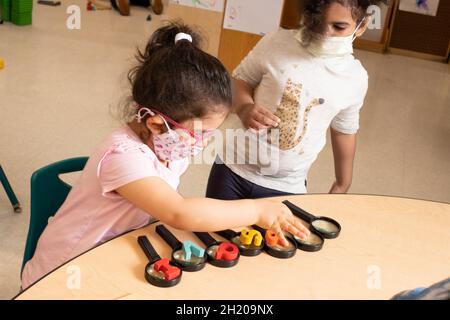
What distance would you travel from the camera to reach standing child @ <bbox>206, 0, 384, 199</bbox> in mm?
1355

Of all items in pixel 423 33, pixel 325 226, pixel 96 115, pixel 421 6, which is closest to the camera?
pixel 325 226

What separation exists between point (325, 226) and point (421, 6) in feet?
15.5

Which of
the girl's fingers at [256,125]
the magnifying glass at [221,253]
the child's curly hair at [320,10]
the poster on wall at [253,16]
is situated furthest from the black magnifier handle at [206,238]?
the poster on wall at [253,16]

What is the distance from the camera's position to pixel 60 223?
1133 mm

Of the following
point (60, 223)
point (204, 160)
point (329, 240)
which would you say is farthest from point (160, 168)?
point (204, 160)

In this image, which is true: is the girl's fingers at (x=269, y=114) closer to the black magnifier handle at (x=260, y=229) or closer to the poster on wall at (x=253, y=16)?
the black magnifier handle at (x=260, y=229)

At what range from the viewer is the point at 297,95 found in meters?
1.42

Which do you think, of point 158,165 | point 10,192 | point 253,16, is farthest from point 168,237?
point 253,16

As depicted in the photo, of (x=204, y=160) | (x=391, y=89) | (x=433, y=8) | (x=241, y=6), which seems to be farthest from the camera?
(x=433, y=8)

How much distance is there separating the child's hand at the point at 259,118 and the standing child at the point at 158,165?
0.26 m

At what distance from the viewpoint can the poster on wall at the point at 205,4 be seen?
3.47 metres

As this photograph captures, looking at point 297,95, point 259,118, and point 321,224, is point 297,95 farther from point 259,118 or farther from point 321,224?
point 321,224
